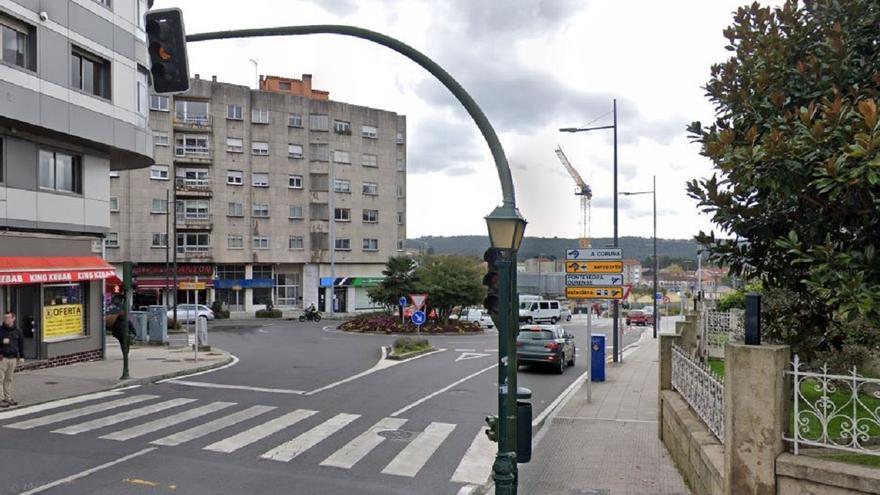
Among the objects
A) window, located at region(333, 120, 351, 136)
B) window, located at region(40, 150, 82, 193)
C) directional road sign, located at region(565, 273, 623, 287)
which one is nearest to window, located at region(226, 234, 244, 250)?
window, located at region(333, 120, 351, 136)

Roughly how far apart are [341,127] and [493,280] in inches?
2154

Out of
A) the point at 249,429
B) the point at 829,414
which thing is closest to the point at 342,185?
the point at 249,429

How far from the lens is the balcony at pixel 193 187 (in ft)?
178

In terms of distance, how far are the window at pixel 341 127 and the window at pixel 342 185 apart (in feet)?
14.0

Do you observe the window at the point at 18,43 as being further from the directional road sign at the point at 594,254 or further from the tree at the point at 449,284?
the tree at the point at 449,284

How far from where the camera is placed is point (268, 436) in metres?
10.9

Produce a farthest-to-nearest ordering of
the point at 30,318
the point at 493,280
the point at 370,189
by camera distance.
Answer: the point at 370,189 < the point at 30,318 < the point at 493,280

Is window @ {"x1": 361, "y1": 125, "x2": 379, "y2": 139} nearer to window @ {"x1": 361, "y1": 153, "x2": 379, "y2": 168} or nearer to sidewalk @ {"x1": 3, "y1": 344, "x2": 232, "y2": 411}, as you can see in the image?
window @ {"x1": 361, "y1": 153, "x2": 379, "y2": 168}

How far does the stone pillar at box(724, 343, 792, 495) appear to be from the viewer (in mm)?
5824

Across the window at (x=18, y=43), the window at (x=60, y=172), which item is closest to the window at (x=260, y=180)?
the window at (x=60, y=172)

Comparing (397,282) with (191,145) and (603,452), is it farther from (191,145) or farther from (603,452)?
(603,452)

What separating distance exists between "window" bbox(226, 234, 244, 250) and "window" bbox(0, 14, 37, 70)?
127ft

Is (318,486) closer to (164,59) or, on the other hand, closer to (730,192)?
(164,59)

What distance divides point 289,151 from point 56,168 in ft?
130
